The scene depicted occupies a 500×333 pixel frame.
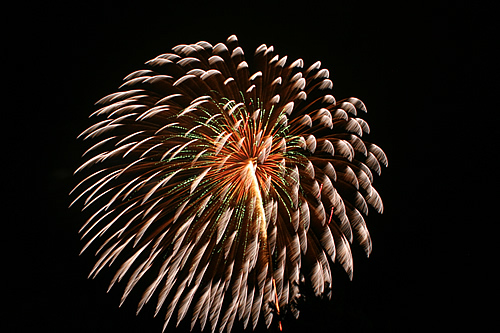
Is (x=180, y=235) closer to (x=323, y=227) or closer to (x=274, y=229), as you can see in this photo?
(x=274, y=229)

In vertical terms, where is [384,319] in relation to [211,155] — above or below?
below

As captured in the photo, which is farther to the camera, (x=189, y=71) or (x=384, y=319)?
(x=189, y=71)

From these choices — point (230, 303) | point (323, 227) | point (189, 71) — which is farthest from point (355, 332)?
point (189, 71)

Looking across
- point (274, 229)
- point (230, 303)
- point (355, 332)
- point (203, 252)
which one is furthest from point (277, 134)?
point (355, 332)

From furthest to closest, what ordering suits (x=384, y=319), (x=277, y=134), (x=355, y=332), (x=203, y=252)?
(x=277, y=134) → (x=203, y=252) → (x=384, y=319) → (x=355, y=332)

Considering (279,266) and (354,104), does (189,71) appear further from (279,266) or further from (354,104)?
(279,266)

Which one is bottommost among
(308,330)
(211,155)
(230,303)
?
(308,330)

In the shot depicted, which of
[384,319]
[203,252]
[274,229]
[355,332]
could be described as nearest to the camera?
[355,332]

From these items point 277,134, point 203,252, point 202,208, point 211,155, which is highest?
point 277,134

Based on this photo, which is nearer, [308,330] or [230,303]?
[308,330]
